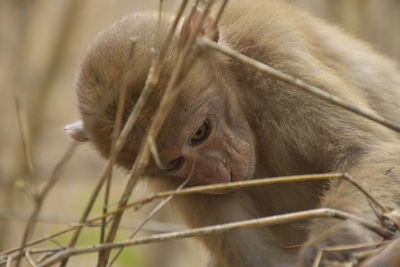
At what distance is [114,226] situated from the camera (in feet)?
10.8

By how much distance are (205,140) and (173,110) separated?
29 centimetres

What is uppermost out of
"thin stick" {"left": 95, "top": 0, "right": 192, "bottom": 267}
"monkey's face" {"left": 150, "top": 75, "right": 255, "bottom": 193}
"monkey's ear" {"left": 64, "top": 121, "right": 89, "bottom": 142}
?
"thin stick" {"left": 95, "top": 0, "right": 192, "bottom": 267}

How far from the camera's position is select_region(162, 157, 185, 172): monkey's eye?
4.54 metres

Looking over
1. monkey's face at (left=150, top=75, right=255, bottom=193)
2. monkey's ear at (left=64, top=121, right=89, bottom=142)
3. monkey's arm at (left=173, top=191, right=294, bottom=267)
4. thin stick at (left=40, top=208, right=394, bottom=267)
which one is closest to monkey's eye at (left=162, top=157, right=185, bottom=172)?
monkey's face at (left=150, top=75, right=255, bottom=193)

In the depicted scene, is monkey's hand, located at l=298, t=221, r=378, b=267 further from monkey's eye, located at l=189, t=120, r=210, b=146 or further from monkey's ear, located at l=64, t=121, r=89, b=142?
monkey's ear, located at l=64, t=121, r=89, b=142

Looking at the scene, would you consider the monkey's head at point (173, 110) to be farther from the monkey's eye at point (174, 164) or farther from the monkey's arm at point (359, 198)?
the monkey's arm at point (359, 198)

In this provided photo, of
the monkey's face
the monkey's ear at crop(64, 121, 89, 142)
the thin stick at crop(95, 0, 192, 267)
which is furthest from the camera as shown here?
the monkey's ear at crop(64, 121, 89, 142)

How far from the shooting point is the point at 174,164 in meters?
4.59

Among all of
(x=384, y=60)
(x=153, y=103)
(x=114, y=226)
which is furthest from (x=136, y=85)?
(x=384, y=60)

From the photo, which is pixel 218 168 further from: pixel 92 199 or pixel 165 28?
pixel 92 199

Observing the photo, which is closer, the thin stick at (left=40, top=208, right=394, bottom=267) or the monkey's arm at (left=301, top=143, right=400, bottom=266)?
the thin stick at (left=40, top=208, right=394, bottom=267)

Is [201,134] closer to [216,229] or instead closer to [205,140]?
[205,140]

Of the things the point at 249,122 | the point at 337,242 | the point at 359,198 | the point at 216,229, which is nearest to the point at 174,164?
the point at 249,122

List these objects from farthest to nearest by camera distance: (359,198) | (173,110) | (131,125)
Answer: (173,110)
(359,198)
(131,125)
